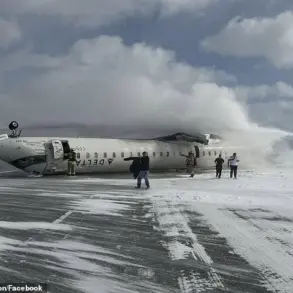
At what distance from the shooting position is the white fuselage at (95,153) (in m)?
28.5

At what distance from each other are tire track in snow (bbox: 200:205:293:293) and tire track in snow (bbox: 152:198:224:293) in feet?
2.11

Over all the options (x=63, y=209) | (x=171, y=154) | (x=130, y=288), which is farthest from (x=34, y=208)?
(x=171, y=154)

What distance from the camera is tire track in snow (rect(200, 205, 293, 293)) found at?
5695mm

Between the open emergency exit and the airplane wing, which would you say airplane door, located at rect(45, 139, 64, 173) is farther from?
the airplane wing

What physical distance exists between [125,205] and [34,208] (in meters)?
2.77

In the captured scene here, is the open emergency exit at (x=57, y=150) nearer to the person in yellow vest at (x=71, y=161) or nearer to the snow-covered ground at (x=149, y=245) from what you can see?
the person in yellow vest at (x=71, y=161)

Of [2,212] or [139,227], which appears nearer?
[139,227]

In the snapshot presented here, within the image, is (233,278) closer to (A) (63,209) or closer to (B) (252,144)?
(A) (63,209)

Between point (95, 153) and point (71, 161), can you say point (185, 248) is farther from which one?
point (95, 153)

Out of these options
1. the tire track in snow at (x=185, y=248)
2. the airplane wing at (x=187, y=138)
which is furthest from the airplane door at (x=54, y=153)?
the tire track in snow at (x=185, y=248)

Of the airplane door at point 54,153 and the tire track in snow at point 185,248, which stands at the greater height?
the airplane door at point 54,153

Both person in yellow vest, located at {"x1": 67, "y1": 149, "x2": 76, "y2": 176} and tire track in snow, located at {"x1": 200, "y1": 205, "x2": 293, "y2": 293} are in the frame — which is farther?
person in yellow vest, located at {"x1": 67, "y1": 149, "x2": 76, "y2": 176}

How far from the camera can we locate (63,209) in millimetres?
12430

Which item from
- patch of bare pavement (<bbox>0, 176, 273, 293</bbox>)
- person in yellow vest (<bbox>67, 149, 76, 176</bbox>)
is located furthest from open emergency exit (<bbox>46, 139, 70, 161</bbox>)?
patch of bare pavement (<bbox>0, 176, 273, 293</bbox>)
